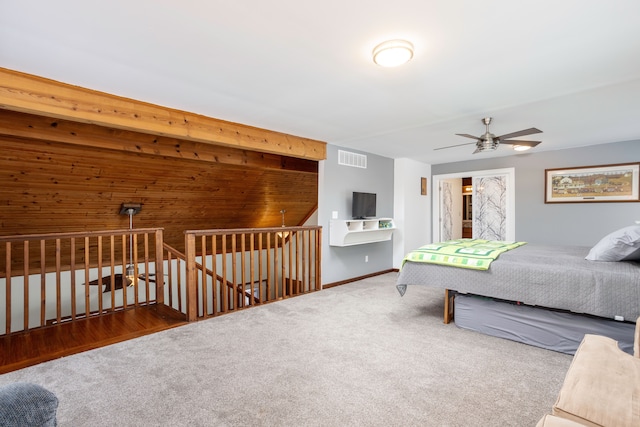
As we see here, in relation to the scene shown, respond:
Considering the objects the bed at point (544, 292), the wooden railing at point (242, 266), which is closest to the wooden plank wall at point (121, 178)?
the wooden railing at point (242, 266)

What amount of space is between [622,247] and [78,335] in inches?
187

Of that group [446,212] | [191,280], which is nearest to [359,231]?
[191,280]

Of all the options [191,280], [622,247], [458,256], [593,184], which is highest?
[593,184]

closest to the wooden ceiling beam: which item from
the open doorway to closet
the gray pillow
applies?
the gray pillow

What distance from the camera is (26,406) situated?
85cm

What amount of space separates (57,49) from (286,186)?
385cm

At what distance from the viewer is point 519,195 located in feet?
18.5

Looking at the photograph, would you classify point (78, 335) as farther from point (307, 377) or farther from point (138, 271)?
point (307, 377)

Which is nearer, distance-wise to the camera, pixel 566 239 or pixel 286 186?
pixel 566 239

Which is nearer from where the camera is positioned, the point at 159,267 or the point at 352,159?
the point at 159,267

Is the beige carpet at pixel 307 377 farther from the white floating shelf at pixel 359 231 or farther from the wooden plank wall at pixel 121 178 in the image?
the wooden plank wall at pixel 121 178

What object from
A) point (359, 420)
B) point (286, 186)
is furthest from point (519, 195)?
point (359, 420)

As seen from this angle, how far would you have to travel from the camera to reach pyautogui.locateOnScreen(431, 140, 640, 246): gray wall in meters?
4.75

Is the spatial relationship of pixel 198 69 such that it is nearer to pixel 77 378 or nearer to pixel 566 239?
pixel 77 378
